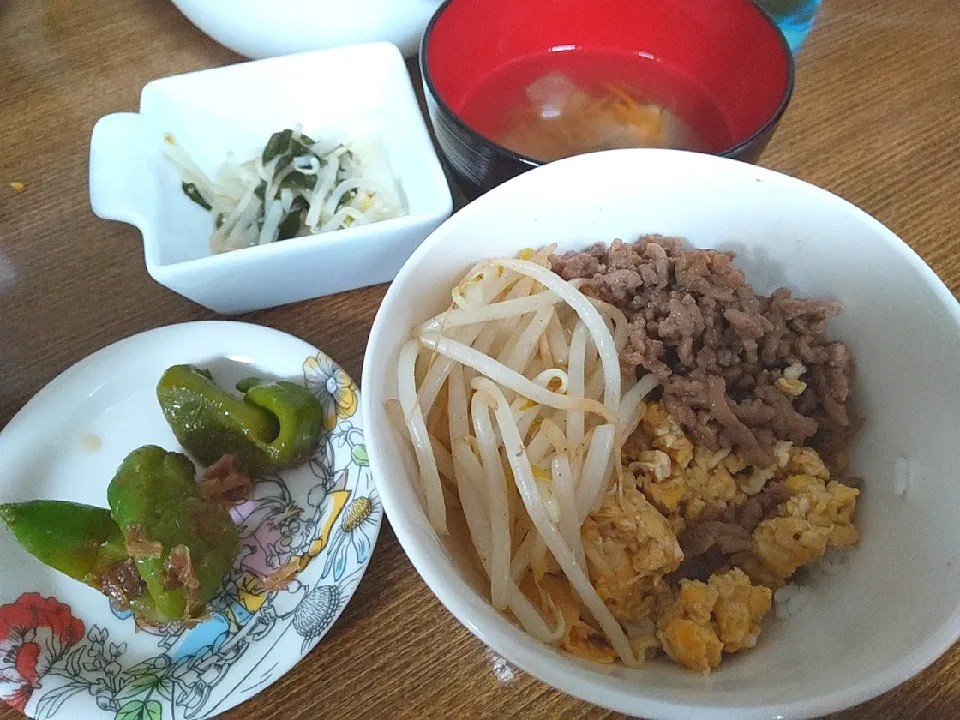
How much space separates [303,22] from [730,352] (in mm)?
801

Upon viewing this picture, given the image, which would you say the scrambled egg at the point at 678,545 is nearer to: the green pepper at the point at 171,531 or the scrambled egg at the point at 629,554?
the scrambled egg at the point at 629,554

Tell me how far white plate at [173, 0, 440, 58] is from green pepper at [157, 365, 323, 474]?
22.1 inches

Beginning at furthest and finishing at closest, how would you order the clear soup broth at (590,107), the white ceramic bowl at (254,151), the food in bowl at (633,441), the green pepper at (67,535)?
the clear soup broth at (590,107), the white ceramic bowl at (254,151), the green pepper at (67,535), the food in bowl at (633,441)

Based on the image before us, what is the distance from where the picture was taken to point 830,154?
1.13m

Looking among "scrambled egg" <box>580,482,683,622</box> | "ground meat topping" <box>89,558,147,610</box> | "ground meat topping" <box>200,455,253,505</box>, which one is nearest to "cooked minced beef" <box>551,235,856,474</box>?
"scrambled egg" <box>580,482,683,622</box>

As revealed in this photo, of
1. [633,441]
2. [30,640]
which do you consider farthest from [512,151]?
[30,640]

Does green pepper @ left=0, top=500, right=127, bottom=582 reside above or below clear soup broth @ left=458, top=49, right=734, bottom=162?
below

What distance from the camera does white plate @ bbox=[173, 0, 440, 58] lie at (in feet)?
3.45

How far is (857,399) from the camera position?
729mm

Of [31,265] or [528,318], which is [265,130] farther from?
[528,318]

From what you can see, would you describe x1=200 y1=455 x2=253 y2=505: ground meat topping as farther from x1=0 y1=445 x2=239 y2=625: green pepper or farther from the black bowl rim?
the black bowl rim

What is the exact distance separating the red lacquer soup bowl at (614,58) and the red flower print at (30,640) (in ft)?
2.21

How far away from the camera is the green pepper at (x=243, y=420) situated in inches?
32.1

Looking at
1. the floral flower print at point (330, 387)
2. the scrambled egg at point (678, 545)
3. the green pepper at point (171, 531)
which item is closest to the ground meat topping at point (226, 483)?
the green pepper at point (171, 531)
